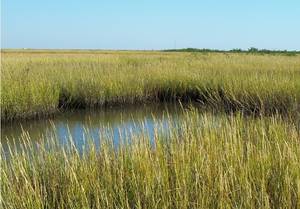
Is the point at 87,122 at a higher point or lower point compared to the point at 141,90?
lower

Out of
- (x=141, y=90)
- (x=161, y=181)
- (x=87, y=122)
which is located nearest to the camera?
(x=161, y=181)

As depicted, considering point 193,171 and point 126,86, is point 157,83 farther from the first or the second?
point 193,171

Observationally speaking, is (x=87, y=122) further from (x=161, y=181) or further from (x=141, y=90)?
(x=161, y=181)

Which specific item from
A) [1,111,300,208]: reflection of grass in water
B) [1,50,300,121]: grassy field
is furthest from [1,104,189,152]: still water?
[1,111,300,208]: reflection of grass in water

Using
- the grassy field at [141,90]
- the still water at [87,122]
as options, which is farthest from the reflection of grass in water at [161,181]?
the grassy field at [141,90]

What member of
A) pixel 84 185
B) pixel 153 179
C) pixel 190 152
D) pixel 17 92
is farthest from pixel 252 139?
pixel 17 92

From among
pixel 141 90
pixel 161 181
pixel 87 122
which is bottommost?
pixel 87 122

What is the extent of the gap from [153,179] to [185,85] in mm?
8934

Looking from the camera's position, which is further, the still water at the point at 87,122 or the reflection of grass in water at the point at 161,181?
the still water at the point at 87,122

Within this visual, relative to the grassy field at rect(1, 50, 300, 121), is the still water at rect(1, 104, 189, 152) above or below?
below

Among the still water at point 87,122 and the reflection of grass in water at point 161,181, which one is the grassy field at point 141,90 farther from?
the reflection of grass in water at point 161,181

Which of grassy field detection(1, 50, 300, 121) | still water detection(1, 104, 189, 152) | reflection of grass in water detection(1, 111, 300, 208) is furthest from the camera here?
grassy field detection(1, 50, 300, 121)

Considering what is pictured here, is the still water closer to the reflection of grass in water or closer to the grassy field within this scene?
the grassy field

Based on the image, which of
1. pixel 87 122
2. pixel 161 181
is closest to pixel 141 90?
pixel 87 122
